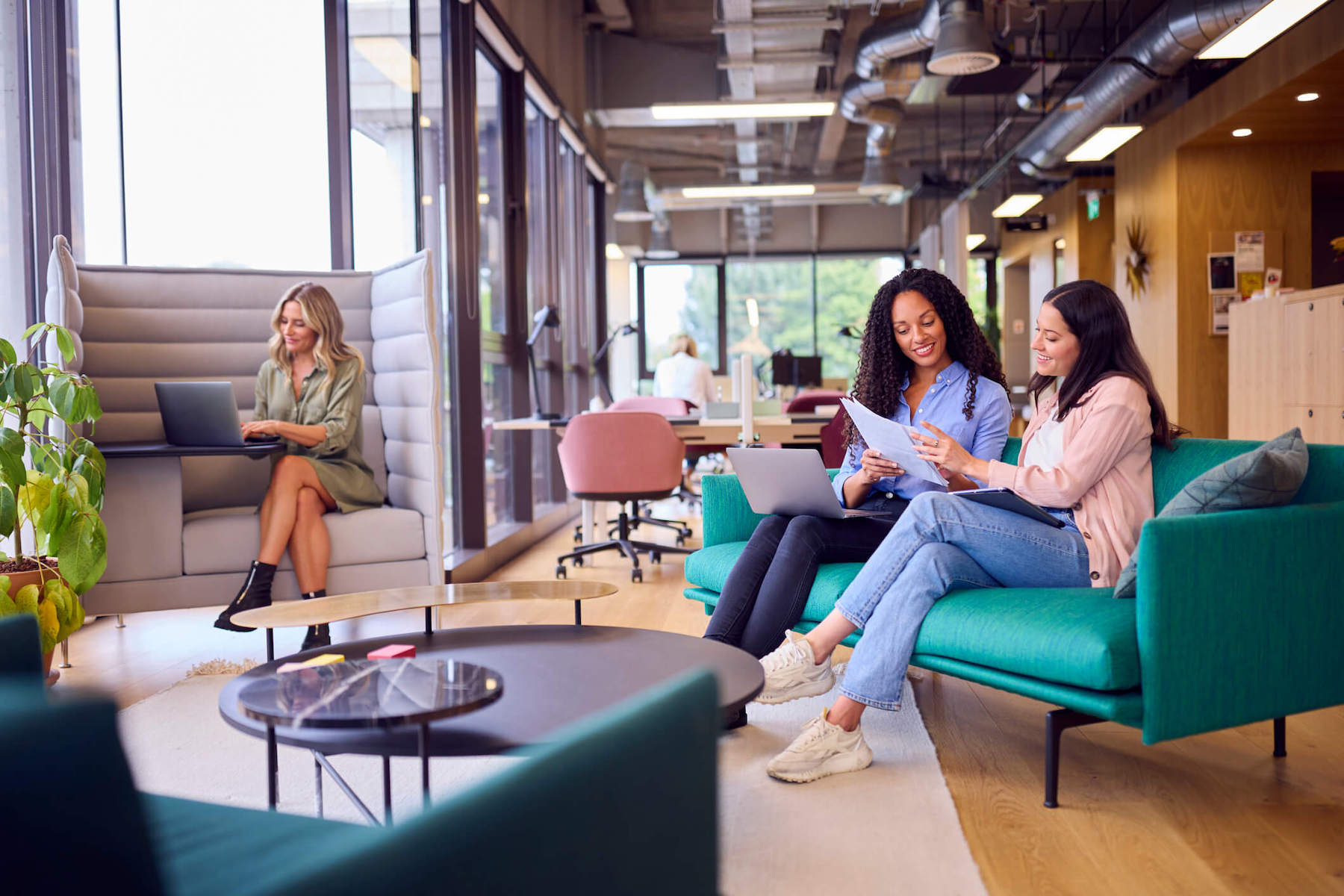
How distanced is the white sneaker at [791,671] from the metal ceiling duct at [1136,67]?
466 cm

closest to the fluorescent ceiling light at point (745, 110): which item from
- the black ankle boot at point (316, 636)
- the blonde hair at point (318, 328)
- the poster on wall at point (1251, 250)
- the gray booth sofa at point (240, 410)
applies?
the poster on wall at point (1251, 250)

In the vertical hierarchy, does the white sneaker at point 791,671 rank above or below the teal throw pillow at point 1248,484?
below

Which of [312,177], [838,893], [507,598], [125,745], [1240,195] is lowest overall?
[838,893]

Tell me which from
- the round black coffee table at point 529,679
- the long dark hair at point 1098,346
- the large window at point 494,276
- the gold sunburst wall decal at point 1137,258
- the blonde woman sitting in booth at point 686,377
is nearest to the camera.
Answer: the round black coffee table at point 529,679

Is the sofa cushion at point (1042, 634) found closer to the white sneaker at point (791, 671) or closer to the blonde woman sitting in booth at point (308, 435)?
the white sneaker at point (791, 671)

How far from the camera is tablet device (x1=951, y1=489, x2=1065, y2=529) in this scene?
2.34 metres

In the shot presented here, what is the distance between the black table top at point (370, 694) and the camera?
1.31m

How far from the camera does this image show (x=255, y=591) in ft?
10.5

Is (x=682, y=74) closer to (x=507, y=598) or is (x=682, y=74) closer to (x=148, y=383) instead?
(x=148, y=383)

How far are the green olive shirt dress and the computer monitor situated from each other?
5.42 metres

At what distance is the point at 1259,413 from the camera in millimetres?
6020

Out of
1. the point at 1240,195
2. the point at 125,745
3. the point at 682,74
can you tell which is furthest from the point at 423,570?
the point at 1240,195

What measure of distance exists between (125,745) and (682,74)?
9.21m

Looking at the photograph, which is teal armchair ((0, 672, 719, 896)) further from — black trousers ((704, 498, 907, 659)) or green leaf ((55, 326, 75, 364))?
green leaf ((55, 326, 75, 364))
